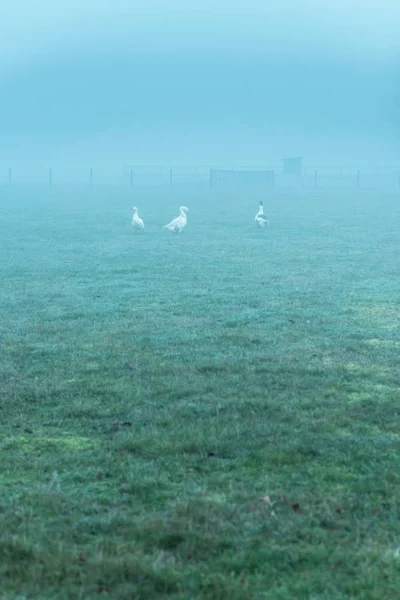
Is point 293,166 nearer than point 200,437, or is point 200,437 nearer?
point 200,437

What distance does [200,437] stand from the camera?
594cm

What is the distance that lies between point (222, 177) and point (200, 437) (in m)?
50.9

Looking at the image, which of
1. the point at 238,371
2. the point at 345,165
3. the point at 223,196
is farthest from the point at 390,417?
the point at 345,165

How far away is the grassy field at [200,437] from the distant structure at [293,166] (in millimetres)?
45858

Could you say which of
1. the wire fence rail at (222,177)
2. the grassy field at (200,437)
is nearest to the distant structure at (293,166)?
the wire fence rail at (222,177)

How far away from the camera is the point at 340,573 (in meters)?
3.99

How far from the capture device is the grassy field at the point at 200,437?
159 inches

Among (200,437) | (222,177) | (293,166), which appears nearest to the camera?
(200,437)

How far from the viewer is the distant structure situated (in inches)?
2365

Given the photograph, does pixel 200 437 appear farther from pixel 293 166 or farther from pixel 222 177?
pixel 293 166

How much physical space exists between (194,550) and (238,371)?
389cm

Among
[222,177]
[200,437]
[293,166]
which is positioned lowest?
[200,437]

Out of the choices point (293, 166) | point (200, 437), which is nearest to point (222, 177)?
point (293, 166)

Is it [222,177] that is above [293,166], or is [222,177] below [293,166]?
below
